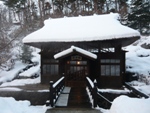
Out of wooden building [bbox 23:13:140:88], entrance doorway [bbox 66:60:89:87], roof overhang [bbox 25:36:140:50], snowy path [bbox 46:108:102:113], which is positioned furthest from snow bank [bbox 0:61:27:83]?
snowy path [bbox 46:108:102:113]

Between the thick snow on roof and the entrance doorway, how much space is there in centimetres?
192

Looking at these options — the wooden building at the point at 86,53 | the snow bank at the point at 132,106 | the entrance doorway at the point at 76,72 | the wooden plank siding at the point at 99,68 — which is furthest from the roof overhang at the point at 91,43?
the snow bank at the point at 132,106

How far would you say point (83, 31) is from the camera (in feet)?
51.9

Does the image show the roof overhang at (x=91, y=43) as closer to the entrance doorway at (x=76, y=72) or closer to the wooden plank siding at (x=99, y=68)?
the wooden plank siding at (x=99, y=68)

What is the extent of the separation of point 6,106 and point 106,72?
9.73 metres

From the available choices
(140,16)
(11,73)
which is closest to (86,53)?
(11,73)

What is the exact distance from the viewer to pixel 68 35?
1551 centimetres

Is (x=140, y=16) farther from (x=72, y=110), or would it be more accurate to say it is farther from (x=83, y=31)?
(x=72, y=110)

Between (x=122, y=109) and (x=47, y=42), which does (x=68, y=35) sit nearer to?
(x=47, y=42)

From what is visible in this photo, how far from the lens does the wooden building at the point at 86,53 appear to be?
563 inches

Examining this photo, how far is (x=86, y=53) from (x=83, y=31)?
2.63 m

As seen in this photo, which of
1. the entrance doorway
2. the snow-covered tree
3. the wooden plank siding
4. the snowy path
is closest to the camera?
the snowy path

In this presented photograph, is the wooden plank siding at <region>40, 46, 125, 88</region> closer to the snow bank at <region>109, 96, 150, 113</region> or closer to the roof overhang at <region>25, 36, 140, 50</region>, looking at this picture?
the roof overhang at <region>25, 36, 140, 50</region>

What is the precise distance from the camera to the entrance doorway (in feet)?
47.8
